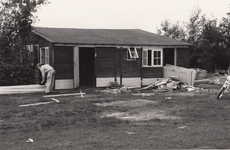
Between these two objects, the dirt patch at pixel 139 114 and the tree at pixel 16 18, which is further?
the tree at pixel 16 18

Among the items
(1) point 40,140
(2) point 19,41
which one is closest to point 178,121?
(1) point 40,140

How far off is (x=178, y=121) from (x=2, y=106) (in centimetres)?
706

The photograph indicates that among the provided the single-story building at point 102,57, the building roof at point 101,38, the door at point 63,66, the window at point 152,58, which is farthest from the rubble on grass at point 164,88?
the building roof at point 101,38

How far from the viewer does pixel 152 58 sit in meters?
21.9

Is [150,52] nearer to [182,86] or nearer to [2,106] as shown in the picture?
[182,86]

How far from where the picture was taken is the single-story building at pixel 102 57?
1906cm

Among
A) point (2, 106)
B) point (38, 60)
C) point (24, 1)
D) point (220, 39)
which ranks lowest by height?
point (2, 106)

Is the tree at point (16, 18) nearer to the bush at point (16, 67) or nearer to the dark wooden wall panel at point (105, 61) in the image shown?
the bush at point (16, 67)

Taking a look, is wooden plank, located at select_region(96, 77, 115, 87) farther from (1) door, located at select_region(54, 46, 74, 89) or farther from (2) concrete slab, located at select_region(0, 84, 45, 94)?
(2) concrete slab, located at select_region(0, 84, 45, 94)

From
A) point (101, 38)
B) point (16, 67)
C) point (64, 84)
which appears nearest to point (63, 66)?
point (64, 84)

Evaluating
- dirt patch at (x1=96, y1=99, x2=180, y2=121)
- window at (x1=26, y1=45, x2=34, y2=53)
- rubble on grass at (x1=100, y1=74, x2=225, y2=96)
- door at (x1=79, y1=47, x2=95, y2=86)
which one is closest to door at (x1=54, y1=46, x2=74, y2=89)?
door at (x1=79, y1=47, x2=95, y2=86)

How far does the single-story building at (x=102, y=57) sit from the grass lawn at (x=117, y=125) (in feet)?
20.2

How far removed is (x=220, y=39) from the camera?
31188 mm

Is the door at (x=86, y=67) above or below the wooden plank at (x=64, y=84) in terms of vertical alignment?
above
